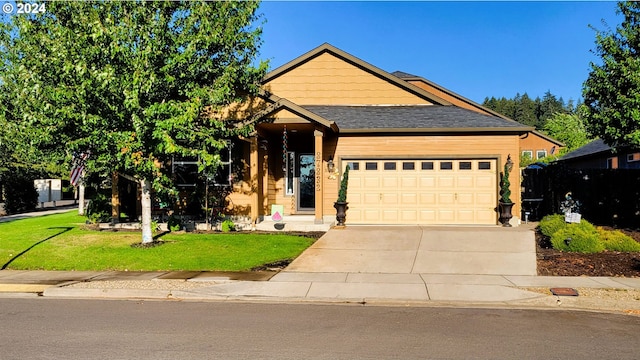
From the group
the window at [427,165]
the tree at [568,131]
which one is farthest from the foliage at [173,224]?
the tree at [568,131]

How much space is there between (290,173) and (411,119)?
5.02 meters

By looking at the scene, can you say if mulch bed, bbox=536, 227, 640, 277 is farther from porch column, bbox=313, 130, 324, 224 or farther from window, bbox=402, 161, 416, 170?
porch column, bbox=313, 130, 324, 224

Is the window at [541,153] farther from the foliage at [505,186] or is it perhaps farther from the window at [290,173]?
the window at [290,173]

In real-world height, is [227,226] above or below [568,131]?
below

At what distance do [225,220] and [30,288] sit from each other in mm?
7378

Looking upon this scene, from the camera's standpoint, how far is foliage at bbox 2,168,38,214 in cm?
2694

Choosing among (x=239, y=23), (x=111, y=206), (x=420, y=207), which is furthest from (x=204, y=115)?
(x=420, y=207)

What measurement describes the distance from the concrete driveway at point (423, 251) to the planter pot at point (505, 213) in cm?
37

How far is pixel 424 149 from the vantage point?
16484 millimetres

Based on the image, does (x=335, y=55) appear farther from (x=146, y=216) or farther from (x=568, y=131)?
(x=568, y=131)

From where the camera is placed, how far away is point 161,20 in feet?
38.2

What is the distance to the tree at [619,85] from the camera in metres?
12.5

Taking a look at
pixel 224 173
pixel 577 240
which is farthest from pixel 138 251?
pixel 577 240

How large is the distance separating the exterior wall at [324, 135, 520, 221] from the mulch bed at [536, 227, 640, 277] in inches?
185
